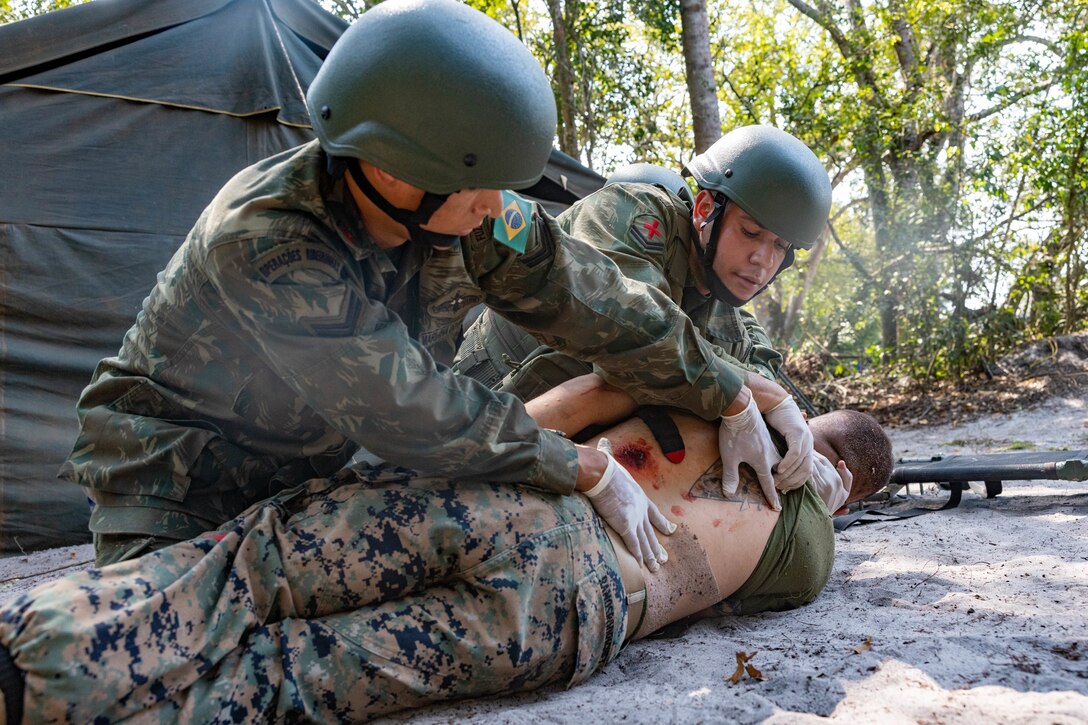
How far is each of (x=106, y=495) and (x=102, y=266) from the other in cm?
310

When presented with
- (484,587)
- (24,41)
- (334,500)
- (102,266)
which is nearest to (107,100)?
(24,41)

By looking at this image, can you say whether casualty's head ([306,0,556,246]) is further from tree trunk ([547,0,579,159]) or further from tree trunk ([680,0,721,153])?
tree trunk ([547,0,579,159])

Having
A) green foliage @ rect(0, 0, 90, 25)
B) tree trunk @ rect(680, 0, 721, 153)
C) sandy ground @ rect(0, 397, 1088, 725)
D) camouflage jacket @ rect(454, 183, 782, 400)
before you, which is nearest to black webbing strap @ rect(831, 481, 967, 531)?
sandy ground @ rect(0, 397, 1088, 725)

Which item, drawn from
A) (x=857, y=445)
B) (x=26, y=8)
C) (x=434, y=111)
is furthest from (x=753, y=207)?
(x=26, y=8)

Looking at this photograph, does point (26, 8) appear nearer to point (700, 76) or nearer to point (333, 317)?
point (700, 76)

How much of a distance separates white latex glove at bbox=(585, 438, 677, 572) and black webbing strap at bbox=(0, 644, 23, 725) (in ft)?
4.12

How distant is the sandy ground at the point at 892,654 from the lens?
70.0 inches

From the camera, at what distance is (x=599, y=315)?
2.42 metres

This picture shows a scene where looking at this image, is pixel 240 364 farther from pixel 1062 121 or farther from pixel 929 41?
pixel 929 41

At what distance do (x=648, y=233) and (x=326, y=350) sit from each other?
1.66 meters

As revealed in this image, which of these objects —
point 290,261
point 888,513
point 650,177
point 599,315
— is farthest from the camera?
point 650,177

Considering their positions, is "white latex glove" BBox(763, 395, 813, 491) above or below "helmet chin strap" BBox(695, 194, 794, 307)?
below

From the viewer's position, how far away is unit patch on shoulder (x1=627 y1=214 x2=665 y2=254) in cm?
321

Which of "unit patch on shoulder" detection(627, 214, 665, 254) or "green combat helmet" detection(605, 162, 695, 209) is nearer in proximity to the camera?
"unit patch on shoulder" detection(627, 214, 665, 254)
